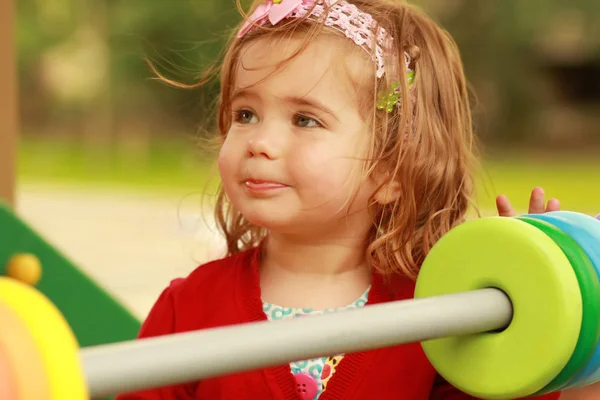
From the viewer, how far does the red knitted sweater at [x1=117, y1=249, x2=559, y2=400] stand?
89 centimetres

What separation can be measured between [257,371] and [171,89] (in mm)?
6329

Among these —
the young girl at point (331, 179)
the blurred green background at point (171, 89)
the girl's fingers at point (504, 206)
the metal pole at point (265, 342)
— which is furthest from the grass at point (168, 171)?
the metal pole at point (265, 342)

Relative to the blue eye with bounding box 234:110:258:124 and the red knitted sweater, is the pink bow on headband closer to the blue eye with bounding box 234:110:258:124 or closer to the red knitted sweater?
the blue eye with bounding box 234:110:258:124

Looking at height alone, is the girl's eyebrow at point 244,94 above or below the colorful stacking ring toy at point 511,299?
above

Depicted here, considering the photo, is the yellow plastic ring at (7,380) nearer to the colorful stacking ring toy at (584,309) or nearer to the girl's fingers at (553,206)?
the colorful stacking ring toy at (584,309)

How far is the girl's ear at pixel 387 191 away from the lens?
95 centimetres

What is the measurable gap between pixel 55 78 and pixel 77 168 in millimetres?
1019

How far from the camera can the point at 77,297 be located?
4.27 ft

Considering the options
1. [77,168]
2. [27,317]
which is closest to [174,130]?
[77,168]

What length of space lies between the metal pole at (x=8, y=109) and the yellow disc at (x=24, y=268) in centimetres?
18

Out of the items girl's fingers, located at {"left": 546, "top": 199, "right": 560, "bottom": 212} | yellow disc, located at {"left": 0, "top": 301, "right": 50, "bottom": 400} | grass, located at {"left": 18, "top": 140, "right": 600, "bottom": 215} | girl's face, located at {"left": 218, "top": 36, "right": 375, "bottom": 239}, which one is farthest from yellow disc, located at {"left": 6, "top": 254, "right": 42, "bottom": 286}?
grass, located at {"left": 18, "top": 140, "right": 600, "bottom": 215}

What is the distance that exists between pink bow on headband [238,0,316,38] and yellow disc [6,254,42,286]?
17.9 inches

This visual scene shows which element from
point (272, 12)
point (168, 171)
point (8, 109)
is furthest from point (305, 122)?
point (168, 171)

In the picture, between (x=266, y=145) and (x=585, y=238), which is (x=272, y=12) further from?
(x=585, y=238)
